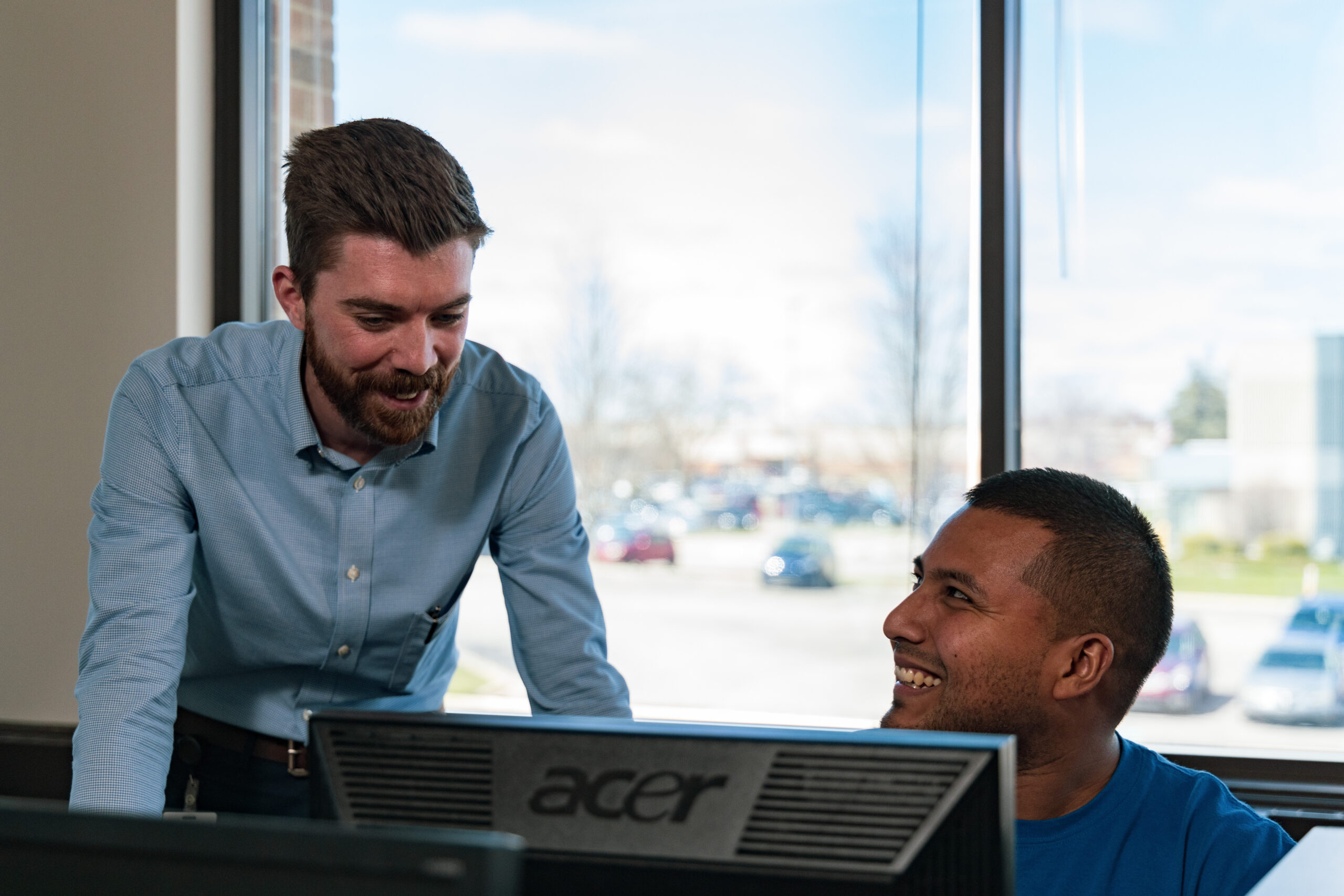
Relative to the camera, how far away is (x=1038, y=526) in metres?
1.29

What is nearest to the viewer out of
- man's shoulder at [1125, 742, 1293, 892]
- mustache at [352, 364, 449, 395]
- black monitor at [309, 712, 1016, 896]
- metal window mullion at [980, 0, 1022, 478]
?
black monitor at [309, 712, 1016, 896]

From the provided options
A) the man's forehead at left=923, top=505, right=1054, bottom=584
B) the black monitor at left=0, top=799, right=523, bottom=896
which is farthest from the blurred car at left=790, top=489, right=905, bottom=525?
the black monitor at left=0, top=799, right=523, bottom=896

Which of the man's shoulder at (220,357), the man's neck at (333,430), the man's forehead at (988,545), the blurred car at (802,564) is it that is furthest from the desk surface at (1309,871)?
the blurred car at (802,564)

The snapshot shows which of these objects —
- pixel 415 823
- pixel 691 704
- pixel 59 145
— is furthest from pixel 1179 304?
pixel 59 145

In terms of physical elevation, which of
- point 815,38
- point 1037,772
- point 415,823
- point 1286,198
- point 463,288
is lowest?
point 1037,772

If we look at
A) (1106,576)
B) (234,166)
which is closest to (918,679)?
(1106,576)

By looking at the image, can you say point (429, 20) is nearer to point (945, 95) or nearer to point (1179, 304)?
point (945, 95)

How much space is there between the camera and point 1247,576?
2021 millimetres

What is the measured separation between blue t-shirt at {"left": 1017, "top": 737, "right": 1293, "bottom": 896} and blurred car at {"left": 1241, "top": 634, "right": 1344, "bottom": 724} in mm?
884

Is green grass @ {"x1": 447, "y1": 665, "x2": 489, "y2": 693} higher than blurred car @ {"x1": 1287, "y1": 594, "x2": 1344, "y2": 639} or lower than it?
lower

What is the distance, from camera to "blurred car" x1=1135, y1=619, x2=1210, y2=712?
205cm

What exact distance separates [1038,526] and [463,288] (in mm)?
682

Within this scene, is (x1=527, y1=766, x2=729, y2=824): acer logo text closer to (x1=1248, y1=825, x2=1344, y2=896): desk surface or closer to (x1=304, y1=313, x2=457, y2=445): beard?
(x1=1248, y1=825, x2=1344, y2=896): desk surface

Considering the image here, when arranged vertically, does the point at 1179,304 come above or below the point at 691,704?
above
